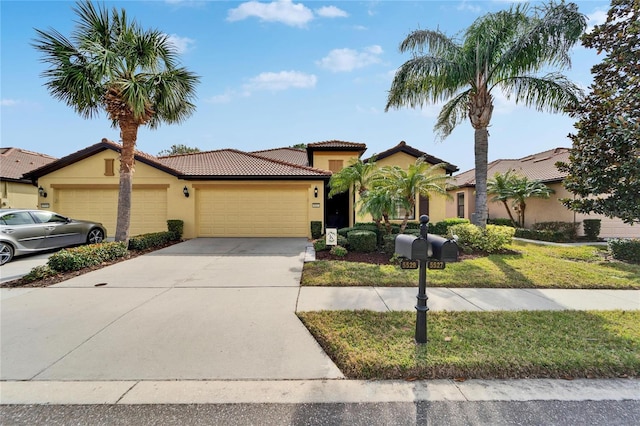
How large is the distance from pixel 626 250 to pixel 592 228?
5.78 metres

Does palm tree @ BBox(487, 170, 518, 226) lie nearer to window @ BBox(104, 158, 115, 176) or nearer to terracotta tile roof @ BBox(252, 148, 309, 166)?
terracotta tile roof @ BBox(252, 148, 309, 166)

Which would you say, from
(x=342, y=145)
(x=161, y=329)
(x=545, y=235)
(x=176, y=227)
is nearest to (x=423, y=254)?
(x=161, y=329)

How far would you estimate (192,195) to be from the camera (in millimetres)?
12688

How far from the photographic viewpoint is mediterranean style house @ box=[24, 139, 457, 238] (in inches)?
494

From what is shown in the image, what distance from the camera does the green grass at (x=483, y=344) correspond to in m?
2.84

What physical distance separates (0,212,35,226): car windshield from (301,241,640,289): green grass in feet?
30.7

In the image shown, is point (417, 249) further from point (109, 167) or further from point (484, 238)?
point (109, 167)

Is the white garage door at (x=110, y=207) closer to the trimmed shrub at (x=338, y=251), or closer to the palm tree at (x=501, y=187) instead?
the trimmed shrub at (x=338, y=251)

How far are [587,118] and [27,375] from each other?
13.4 m

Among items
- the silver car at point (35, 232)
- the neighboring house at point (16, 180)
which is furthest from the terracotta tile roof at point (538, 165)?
the neighboring house at point (16, 180)

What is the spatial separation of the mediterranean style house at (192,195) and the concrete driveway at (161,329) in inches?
241

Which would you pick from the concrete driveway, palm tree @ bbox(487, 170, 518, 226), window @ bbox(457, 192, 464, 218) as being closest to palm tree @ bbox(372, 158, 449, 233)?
the concrete driveway

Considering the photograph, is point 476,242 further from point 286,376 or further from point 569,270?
point 286,376

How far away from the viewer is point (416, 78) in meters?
9.48
